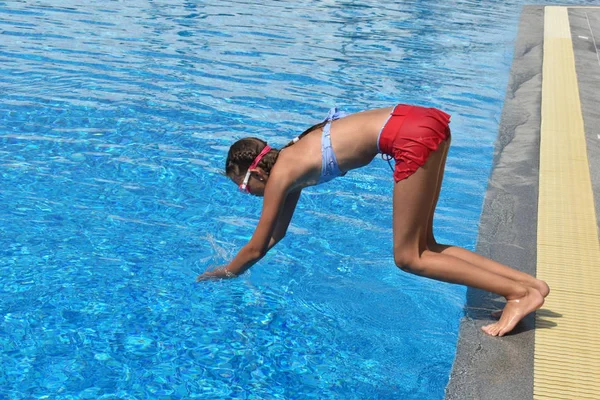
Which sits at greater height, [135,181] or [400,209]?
[400,209]

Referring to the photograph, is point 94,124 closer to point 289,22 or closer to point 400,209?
point 400,209

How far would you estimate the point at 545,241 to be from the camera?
16.1 ft

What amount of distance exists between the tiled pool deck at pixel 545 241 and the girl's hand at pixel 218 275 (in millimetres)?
1236

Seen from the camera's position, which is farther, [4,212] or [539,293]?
[4,212]

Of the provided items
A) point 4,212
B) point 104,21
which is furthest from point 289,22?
point 4,212

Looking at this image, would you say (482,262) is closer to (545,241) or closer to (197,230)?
→ (545,241)

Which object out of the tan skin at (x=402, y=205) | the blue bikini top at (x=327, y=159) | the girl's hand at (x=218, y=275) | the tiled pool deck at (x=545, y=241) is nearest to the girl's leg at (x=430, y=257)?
the tan skin at (x=402, y=205)

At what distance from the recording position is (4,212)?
5.43 meters

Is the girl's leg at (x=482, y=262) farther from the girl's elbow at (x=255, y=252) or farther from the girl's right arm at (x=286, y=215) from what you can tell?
the girl's elbow at (x=255, y=252)

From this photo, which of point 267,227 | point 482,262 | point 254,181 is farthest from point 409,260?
point 254,181

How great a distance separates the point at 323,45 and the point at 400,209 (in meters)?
8.64

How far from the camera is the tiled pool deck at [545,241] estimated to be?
11.5 ft

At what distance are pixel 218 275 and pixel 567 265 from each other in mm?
2043

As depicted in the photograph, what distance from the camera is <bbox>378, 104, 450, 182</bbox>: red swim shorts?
3.68 m
